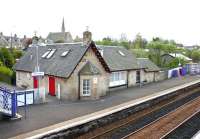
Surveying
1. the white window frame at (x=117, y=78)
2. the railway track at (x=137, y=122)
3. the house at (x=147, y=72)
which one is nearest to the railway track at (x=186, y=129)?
the railway track at (x=137, y=122)

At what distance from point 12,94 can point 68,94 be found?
7501 mm

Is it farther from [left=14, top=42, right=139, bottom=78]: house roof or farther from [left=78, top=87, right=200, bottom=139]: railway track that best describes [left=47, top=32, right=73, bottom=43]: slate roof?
[left=78, top=87, right=200, bottom=139]: railway track

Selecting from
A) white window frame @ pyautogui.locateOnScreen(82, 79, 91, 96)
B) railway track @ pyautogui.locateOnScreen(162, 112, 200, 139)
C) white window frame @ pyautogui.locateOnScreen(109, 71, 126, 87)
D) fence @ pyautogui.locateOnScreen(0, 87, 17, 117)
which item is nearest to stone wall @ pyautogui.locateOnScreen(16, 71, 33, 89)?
white window frame @ pyautogui.locateOnScreen(82, 79, 91, 96)

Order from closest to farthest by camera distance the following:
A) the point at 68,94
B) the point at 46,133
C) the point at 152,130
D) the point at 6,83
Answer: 1. the point at 46,133
2. the point at 152,130
3. the point at 68,94
4. the point at 6,83

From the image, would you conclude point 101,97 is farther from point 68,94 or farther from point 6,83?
point 6,83

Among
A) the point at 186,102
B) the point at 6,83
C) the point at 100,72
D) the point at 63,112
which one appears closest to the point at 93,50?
the point at 100,72

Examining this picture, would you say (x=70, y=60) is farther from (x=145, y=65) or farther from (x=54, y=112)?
(x=145, y=65)

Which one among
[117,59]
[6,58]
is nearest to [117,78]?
[117,59]

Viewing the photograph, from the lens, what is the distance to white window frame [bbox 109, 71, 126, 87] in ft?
103

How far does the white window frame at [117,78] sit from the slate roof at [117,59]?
0.67m

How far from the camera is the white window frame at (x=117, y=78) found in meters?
31.4

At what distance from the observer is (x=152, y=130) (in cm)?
1767

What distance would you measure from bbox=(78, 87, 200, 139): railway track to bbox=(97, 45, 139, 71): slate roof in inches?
283

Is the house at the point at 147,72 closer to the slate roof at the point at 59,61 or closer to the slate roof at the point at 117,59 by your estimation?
the slate roof at the point at 117,59
